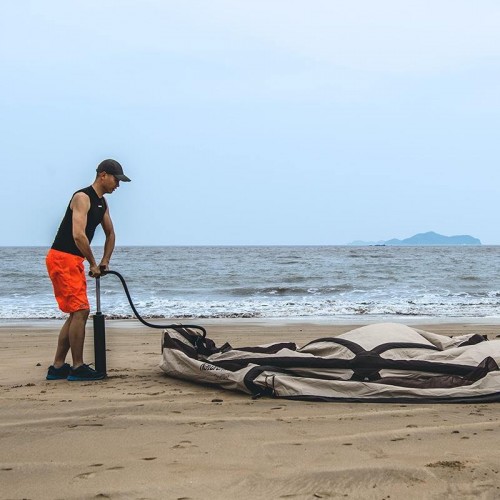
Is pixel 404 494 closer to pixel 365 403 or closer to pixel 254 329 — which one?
pixel 365 403

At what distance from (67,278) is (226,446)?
253 cm

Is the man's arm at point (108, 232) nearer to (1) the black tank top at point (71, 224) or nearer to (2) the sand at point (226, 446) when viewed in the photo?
(1) the black tank top at point (71, 224)

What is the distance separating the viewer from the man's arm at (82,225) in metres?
5.46

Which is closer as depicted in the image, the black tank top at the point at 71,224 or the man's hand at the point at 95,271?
the man's hand at the point at 95,271

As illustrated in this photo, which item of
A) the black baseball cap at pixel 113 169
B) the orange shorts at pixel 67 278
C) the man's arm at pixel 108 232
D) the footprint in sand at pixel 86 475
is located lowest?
Answer: the footprint in sand at pixel 86 475

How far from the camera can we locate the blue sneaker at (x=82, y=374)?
5.66 meters

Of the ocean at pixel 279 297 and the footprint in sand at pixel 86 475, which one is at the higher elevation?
the ocean at pixel 279 297

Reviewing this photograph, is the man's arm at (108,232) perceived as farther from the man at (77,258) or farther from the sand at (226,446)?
the sand at (226,446)

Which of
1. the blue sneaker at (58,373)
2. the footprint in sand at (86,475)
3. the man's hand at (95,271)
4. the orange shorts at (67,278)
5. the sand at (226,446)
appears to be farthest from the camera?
the blue sneaker at (58,373)

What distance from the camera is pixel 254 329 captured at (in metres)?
11.1

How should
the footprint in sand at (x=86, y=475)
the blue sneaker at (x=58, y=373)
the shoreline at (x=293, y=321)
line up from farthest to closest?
the shoreline at (x=293, y=321)
the blue sneaker at (x=58, y=373)
the footprint in sand at (x=86, y=475)

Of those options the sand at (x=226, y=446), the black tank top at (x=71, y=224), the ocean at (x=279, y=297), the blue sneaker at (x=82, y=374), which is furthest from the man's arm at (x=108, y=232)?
the ocean at (x=279, y=297)

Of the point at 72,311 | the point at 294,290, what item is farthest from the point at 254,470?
the point at 294,290

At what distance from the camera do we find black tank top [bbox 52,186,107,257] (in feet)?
18.5
